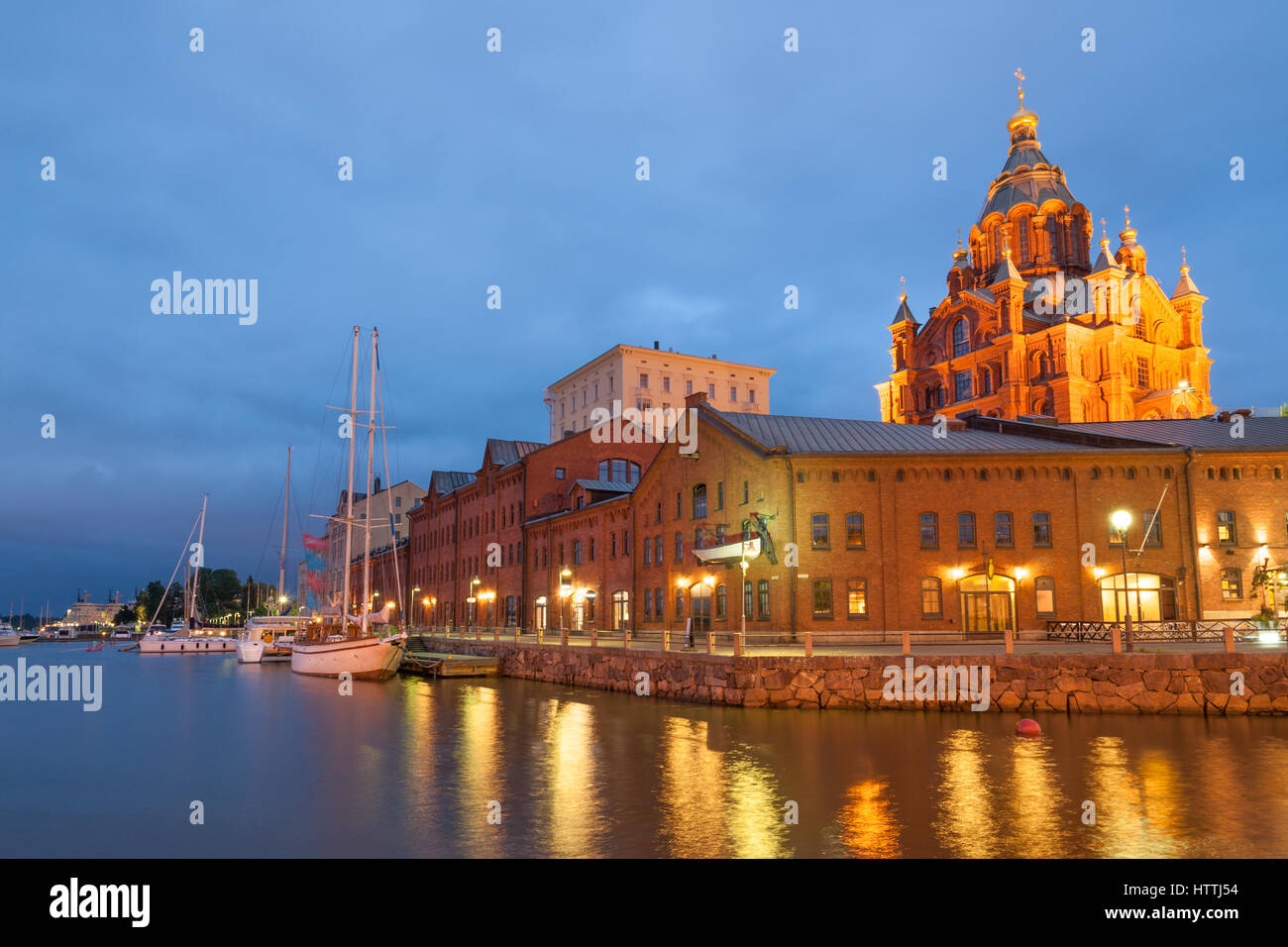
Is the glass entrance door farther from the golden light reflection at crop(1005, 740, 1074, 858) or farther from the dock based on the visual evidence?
the dock

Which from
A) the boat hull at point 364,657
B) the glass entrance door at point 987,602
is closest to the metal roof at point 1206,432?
the glass entrance door at point 987,602

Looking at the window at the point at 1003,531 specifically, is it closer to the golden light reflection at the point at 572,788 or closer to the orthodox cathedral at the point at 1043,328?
the golden light reflection at the point at 572,788

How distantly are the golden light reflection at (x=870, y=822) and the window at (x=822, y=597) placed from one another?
2167cm

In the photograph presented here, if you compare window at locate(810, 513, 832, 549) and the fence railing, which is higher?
window at locate(810, 513, 832, 549)

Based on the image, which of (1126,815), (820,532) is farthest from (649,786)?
(820,532)

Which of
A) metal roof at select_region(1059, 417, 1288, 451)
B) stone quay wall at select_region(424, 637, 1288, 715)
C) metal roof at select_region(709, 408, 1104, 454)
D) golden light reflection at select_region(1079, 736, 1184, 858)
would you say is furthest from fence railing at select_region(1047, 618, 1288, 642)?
golden light reflection at select_region(1079, 736, 1184, 858)

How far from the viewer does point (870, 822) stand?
14.8m

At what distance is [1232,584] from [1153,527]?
12.6ft

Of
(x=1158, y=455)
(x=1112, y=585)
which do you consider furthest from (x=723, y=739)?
(x=1158, y=455)

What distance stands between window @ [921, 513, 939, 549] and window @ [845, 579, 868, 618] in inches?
122

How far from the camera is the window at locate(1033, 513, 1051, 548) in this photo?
40.0 m

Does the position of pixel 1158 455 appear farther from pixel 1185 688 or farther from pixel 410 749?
pixel 410 749

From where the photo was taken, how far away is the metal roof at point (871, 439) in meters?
41.2

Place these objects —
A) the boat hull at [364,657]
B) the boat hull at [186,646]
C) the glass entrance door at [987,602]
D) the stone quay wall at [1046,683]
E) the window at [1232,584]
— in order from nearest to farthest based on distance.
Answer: the stone quay wall at [1046,683] < the glass entrance door at [987,602] < the window at [1232,584] < the boat hull at [364,657] < the boat hull at [186,646]
